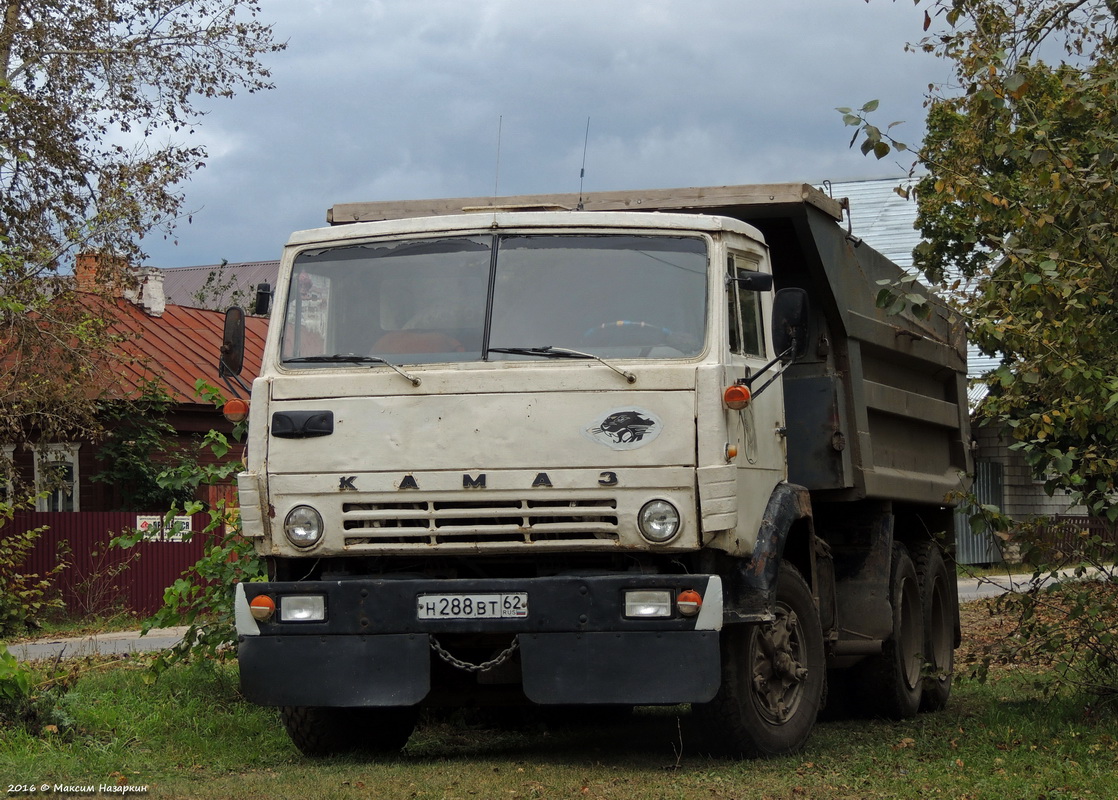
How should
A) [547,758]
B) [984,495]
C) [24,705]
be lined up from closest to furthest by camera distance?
[547,758] → [24,705] → [984,495]

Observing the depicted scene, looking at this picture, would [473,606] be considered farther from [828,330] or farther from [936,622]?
[936,622]

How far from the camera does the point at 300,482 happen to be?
718 cm

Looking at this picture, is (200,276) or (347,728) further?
(200,276)

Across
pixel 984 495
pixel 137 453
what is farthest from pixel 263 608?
pixel 984 495

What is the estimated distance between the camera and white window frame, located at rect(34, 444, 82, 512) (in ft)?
67.6

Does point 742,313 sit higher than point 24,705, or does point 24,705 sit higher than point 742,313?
point 742,313

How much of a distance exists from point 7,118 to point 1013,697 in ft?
47.5

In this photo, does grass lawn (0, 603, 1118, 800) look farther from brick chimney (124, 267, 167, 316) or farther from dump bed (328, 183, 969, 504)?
brick chimney (124, 267, 167, 316)

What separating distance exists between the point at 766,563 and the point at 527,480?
1245 millimetres

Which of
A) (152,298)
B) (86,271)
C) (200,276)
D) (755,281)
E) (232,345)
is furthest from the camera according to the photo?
(200,276)

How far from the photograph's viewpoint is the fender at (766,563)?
724cm

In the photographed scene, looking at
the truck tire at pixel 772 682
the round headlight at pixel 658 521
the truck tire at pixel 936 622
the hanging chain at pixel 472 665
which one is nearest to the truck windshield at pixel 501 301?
the round headlight at pixel 658 521

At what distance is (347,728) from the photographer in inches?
317

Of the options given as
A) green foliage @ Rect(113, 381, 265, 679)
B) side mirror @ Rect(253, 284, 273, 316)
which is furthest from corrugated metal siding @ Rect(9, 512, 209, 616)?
side mirror @ Rect(253, 284, 273, 316)
